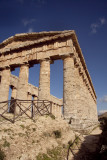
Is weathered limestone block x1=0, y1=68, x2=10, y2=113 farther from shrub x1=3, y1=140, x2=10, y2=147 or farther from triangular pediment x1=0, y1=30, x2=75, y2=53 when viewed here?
shrub x1=3, y1=140, x2=10, y2=147

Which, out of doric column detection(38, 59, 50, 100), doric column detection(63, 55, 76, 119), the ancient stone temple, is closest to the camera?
doric column detection(63, 55, 76, 119)

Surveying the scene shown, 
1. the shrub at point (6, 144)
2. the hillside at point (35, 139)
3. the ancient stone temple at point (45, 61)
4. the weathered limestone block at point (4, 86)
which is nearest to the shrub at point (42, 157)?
the hillside at point (35, 139)

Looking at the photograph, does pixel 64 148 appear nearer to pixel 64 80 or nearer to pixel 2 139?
pixel 2 139

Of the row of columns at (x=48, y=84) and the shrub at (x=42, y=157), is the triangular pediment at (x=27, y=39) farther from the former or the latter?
the shrub at (x=42, y=157)

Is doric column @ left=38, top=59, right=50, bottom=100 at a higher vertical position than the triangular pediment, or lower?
lower

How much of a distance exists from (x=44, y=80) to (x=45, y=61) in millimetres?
2061

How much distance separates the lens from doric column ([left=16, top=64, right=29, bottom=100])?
13.8 meters

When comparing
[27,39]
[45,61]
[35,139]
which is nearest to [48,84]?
[45,61]

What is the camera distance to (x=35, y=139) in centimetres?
617

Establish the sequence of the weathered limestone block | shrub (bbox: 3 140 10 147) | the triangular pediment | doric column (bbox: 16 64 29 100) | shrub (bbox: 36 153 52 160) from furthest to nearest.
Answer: the weathered limestone block → doric column (bbox: 16 64 29 100) → the triangular pediment → shrub (bbox: 36 153 52 160) → shrub (bbox: 3 140 10 147)

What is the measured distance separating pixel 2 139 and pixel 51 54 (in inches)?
389

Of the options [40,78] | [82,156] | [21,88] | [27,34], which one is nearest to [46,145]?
[82,156]

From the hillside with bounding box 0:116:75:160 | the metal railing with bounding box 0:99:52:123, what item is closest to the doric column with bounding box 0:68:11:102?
the metal railing with bounding box 0:99:52:123

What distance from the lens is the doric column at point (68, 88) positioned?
1105 centimetres
